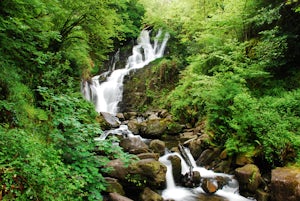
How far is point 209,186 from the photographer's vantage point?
6672 millimetres

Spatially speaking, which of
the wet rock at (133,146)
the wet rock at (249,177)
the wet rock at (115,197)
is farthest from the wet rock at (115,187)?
the wet rock at (249,177)

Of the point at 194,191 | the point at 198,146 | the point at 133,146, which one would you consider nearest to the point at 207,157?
the point at 198,146

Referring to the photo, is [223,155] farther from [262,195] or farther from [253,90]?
[253,90]

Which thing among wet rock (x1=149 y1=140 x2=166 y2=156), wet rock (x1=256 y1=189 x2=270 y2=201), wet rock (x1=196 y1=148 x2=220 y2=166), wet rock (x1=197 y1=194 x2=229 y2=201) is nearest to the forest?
wet rock (x1=196 y1=148 x2=220 y2=166)

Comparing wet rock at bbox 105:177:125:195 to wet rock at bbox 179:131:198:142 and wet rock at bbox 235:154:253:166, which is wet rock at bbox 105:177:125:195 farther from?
wet rock at bbox 179:131:198:142

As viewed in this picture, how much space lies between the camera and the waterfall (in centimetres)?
1628

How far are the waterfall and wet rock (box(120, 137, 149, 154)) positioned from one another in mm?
7610

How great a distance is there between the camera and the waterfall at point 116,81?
1628cm

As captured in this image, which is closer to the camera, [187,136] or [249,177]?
[249,177]

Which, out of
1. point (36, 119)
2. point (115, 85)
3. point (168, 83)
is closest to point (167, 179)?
point (36, 119)

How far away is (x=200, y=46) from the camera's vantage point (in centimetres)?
1439

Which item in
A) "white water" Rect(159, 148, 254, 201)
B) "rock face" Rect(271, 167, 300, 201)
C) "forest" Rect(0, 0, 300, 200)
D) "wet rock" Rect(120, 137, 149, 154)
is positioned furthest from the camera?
"wet rock" Rect(120, 137, 149, 154)

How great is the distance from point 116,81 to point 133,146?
11.1 m

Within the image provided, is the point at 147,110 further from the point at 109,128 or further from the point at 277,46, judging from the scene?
the point at 277,46
